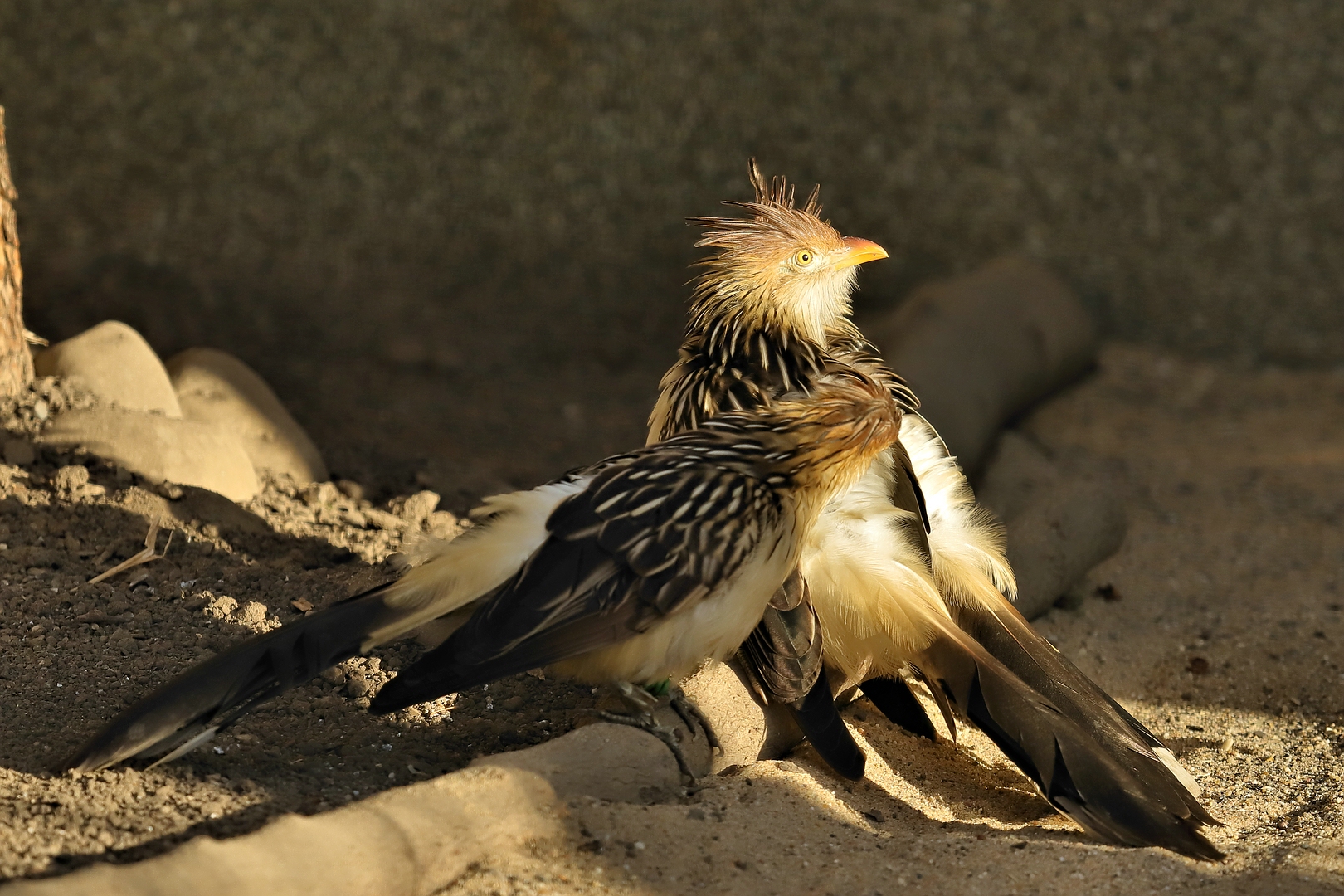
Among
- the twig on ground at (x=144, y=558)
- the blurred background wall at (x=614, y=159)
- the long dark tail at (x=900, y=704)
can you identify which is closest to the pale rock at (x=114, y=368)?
the twig on ground at (x=144, y=558)

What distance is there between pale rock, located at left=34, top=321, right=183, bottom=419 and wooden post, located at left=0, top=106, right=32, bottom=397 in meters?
0.14

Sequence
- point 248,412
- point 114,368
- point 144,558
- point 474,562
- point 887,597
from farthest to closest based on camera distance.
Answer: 1. point 248,412
2. point 114,368
3. point 144,558
4. point 887,597
5. point 474,562

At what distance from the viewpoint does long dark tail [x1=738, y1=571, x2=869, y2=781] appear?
3.04 metres

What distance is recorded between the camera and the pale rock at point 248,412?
4609 millimetres

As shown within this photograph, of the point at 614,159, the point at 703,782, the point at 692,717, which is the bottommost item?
the point at 703,782

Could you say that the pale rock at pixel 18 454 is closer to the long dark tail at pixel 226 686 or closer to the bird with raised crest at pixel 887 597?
the long dark tail at pixel 226 686

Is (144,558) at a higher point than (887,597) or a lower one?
lower

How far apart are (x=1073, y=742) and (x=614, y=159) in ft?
14.1

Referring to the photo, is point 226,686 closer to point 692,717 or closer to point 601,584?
point 601,584

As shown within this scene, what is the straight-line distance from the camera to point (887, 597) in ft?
10.9

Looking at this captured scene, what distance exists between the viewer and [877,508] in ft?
11.4

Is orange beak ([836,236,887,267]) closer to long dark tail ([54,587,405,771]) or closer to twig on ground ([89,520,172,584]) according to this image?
long dark tail ([54,587,405,771])

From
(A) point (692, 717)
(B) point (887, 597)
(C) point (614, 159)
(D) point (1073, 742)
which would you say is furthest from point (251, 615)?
(C) point (614, 159)

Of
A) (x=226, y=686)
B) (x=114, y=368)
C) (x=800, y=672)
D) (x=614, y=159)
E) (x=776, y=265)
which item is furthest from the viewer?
(x=614, y=159)
